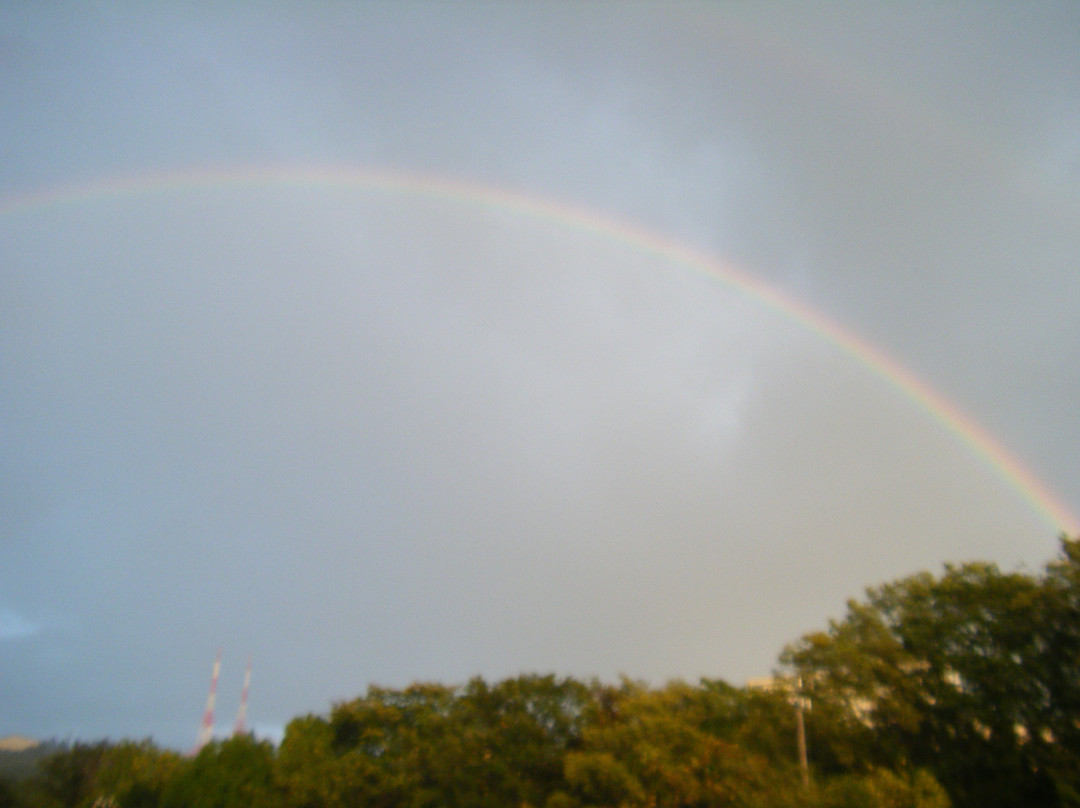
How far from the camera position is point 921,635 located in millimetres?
36875

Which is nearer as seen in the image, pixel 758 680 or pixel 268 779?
pixel 268 779

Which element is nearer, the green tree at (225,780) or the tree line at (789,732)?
the tree line at (789,732)

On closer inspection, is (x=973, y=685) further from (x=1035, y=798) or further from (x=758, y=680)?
(x=758, y=680)

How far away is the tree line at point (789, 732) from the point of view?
2928cm

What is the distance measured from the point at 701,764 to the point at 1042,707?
53.0 feet

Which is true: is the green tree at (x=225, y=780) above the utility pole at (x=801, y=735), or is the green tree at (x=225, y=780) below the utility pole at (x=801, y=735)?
above

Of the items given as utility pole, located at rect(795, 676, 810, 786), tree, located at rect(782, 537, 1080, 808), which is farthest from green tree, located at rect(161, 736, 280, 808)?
tree, located at rect(782, 537, 1080, 808)

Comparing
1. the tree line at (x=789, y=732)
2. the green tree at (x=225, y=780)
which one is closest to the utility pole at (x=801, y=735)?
the tree line at (x=789, y=732)

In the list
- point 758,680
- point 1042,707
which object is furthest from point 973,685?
point 758,680

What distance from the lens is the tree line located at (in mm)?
29281

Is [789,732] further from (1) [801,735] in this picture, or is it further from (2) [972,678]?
(2) [972,678]

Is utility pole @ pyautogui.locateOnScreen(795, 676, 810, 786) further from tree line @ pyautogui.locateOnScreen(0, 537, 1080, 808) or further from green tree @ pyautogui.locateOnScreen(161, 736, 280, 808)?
green tree @ pyautogui.locateOnScreen(161, 736, 280, 808)

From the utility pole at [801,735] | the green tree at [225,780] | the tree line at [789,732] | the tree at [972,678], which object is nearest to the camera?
the utility pole at [801,735]

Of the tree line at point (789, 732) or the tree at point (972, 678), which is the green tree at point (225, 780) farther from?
the tree at point (972, 678)
